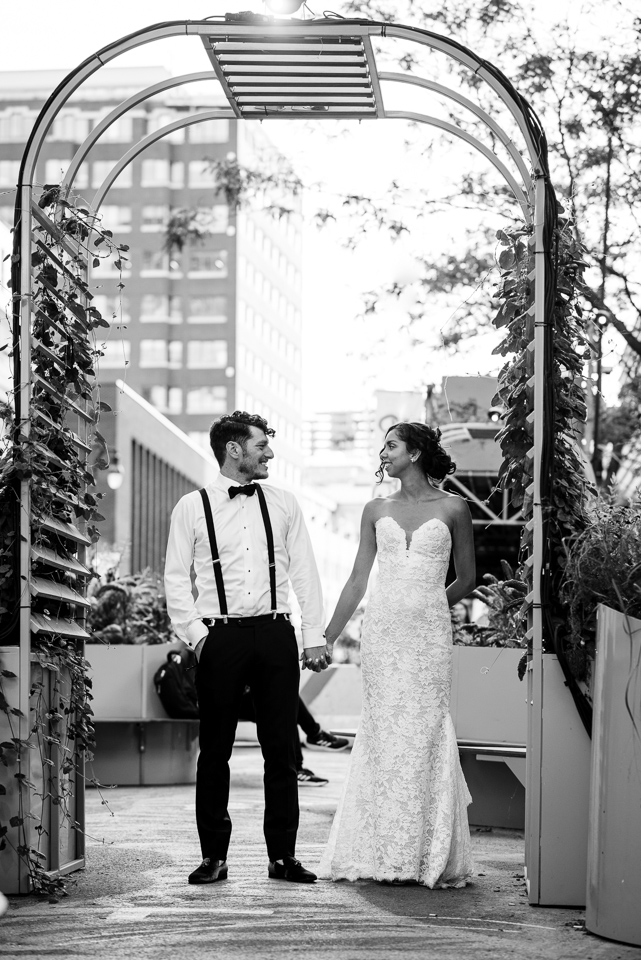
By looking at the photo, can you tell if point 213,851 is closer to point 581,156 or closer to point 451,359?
point 581,156

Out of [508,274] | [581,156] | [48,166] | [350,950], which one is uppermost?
[48,166]

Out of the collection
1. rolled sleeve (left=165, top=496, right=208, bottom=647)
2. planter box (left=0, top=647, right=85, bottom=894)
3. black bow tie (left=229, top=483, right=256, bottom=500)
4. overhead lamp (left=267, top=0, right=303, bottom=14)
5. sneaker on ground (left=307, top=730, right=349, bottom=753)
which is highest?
overhead lamp (left=267, top=0, right=303, bottom=14)

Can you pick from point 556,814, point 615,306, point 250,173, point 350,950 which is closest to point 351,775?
point 556,814

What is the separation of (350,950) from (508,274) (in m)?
3.53

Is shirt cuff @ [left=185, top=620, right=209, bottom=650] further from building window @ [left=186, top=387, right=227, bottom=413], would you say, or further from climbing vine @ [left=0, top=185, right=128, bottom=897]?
building window @ [left=186, top=387, right=227, bottom=413]

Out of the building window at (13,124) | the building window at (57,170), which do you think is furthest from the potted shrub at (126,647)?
the building window at (13,124)

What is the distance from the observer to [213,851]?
21.4ft

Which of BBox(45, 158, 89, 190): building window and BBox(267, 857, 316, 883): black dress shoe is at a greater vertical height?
BBox(45, 158, 89, 190): building window

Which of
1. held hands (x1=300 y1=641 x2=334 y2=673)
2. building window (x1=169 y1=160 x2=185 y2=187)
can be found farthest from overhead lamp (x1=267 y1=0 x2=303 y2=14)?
building window (x1=169 y1=160 x2=185 y2=187)

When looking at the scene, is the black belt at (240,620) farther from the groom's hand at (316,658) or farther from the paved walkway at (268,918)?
the paved walkway at (268,918)

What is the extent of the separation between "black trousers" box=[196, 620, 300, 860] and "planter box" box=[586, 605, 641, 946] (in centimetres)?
169

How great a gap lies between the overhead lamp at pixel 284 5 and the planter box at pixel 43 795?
3197mm

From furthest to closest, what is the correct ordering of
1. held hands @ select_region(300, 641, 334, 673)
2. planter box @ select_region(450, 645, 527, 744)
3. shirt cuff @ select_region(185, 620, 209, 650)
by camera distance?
1. planter box @ select_region(450, 645, 527, 744)
2. held hands @ select_region(300, 641, 334, 673)
3. shirt cuff @ select_region(185, 620, 209, 650)

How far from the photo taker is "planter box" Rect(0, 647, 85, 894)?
6.07m
